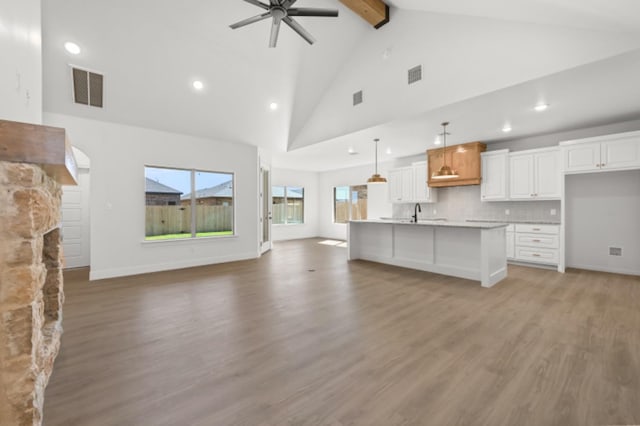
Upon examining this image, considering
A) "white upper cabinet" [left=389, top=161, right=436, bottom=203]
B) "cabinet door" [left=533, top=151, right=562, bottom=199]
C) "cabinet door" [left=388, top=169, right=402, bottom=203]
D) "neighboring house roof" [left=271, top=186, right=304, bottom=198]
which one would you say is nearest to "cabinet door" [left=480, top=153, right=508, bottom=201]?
"cabinet door" [left=533, top=151, right=562, bottom=199]

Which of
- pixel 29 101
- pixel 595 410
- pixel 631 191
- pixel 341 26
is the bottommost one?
pixel 595 410

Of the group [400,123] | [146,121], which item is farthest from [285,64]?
[146,121]

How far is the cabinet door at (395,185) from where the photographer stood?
7.70m

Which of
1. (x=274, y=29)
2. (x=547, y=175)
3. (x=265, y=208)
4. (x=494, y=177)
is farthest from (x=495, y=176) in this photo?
(x=265, y=208)

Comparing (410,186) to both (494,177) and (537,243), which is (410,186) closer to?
(494,177)

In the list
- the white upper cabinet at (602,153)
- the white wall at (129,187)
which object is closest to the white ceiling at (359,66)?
the white wall at (129,187)

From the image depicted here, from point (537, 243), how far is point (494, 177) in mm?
1570

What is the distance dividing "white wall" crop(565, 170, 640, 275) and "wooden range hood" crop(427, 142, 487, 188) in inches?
63.6

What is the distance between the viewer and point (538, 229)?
528 centimetres

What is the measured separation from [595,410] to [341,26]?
5.59 metres

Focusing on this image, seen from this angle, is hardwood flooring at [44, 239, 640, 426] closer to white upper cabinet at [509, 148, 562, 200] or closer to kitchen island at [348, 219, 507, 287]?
kitchen island at [348, 219, 507, 287]

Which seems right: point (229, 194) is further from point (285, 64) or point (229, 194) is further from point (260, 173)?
point (285, 64)

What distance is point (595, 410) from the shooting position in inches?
64.4

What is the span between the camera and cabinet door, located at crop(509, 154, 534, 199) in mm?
5434
